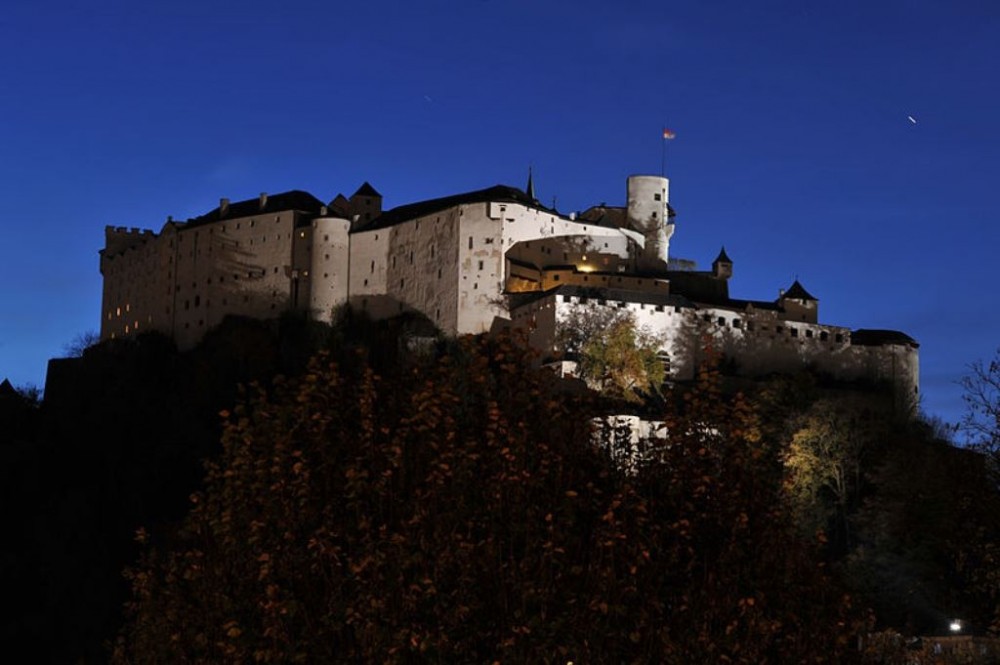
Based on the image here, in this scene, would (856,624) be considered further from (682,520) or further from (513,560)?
(513,560)

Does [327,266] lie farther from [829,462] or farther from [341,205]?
[829,462]

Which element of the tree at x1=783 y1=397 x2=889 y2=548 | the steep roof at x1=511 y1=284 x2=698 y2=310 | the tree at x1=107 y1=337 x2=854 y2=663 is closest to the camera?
the tree at x1=107 y1=337 x2=854 y2=663

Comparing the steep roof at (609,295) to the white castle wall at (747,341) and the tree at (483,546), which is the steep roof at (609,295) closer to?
the white castle wall at (747,341)

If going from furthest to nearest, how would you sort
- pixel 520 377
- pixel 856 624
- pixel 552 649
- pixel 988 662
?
pixel 988 662, pixel 520 377, pixel 856 624, pixel 552 649

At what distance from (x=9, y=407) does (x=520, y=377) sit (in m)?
73.3

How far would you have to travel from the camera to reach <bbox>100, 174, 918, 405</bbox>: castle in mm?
82000

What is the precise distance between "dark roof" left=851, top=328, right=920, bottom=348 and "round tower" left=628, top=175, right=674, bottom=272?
12.0m

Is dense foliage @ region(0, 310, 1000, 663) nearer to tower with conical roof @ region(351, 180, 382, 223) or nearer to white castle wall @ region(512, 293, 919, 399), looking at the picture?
white castle wall @ region(512, 293, 919, 399)

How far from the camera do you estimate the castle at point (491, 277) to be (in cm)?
8200

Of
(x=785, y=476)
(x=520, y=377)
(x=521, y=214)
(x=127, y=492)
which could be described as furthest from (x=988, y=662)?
(x=521, y=214)

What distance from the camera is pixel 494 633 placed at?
21.6 m

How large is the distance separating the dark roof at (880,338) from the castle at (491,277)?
0.42 ft

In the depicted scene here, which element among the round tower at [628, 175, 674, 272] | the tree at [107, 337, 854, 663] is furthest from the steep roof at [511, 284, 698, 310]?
the tree at [107, 337, 854, 663]

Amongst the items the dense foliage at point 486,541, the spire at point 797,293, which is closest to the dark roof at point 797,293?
the spire at point 797,293
